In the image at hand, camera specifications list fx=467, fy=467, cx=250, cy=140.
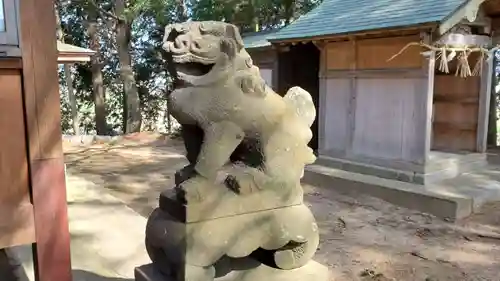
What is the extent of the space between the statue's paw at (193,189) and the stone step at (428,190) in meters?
4.56

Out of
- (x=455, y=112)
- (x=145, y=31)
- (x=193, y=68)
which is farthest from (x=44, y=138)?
(x=145, y=31)

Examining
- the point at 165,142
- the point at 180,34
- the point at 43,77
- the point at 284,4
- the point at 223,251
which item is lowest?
the point at 165,142

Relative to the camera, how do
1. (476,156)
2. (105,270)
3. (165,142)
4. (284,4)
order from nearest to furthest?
(105,270)
(476,156)
(165,142)
(284,4)

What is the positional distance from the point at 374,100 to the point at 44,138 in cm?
570

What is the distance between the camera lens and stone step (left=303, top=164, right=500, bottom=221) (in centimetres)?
590

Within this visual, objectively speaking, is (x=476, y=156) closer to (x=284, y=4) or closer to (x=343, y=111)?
(x=343, y=111)

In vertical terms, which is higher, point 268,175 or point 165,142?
point 268,175

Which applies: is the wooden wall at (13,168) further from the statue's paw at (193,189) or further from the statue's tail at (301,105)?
the statue's tail at (301,105)

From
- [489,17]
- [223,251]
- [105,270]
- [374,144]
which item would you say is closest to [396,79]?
[374,144]

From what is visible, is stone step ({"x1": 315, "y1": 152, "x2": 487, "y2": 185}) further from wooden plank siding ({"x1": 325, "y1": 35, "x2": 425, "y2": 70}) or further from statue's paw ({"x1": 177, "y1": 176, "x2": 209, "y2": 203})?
statue's paw ({"x1": 177, "y1": 176, "x2": 209, "y2": 203})

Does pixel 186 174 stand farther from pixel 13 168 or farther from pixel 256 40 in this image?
pixel 256 40

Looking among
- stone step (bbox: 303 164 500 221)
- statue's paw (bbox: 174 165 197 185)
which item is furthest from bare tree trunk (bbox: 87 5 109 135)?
statue's paw (bbox: 174 165 197 185)

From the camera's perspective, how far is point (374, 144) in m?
7.45

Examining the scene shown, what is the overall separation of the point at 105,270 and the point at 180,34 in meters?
2.35
